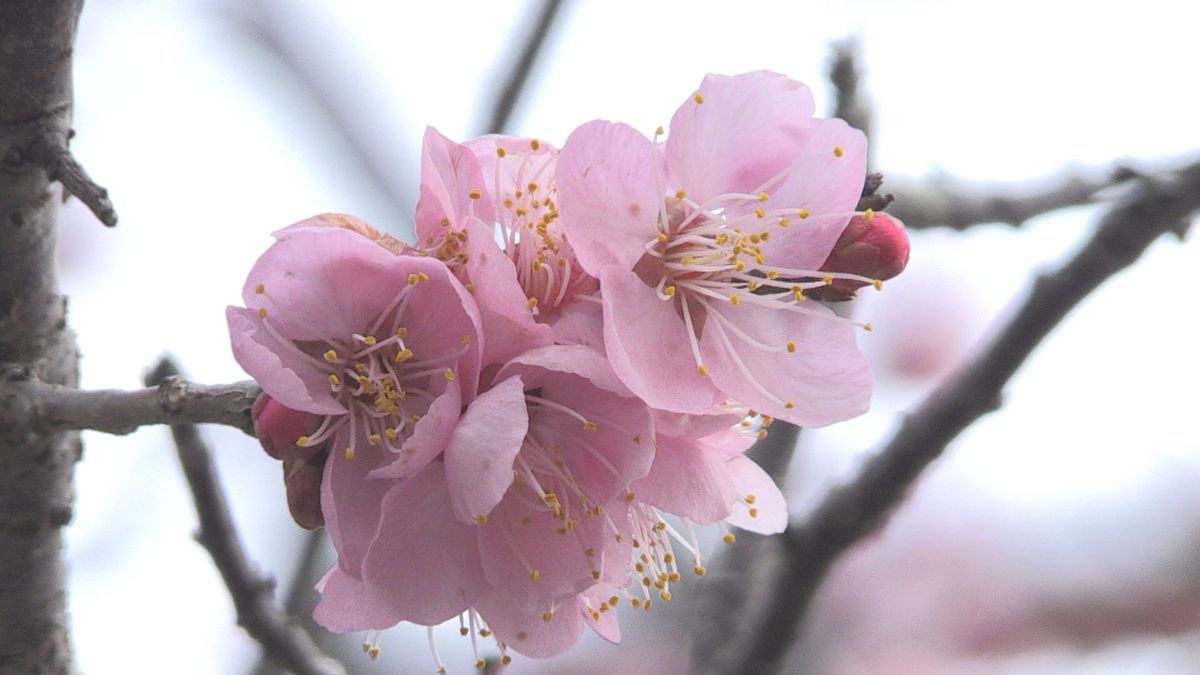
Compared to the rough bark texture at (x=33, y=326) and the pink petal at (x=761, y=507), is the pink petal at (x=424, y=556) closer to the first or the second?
the pink petal at (x=761, y=507)

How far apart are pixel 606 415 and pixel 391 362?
156 millimetres

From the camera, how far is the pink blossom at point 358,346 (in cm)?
66

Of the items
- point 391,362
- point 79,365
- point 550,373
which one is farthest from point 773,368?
point 79,365

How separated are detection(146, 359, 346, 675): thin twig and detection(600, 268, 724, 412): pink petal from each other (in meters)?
0.61

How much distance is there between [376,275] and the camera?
2.25 feet

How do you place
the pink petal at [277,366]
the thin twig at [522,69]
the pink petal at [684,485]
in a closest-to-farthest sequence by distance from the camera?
the pink petal at [277,366]
the pink petal at [684,485]
the thin twig at [522,69]

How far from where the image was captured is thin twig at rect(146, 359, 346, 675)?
111 cm

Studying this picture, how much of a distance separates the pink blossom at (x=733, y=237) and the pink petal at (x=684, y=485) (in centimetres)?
6

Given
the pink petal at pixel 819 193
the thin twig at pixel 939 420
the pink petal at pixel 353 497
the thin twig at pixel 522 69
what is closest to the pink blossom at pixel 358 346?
the pink petal at pixel 353 497

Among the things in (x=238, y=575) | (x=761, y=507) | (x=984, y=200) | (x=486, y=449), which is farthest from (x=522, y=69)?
(x=486, y=449)

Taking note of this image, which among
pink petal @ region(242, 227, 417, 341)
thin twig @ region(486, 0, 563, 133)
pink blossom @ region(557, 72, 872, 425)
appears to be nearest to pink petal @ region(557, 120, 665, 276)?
pink blossom @ region(557, 72, 872, 425)

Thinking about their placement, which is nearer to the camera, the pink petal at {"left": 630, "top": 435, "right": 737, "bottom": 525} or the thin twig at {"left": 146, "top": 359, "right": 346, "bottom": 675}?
the pink petal at {"left": 630, "top": 435, "right": 737, "bottom": 525}

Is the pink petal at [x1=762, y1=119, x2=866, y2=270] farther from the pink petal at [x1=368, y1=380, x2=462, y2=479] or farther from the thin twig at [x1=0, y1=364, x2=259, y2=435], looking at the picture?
the thin twig at [x1=0, y1=364, x2=259, y2=435]

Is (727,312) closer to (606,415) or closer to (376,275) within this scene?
(606,415)
